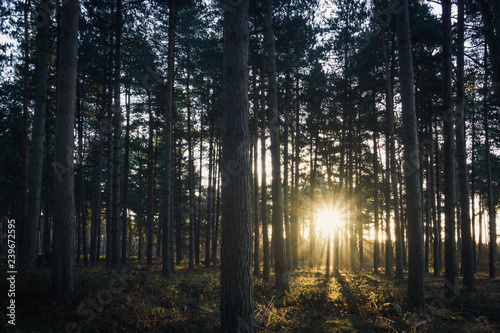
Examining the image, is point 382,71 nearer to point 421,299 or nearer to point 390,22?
point 390,22

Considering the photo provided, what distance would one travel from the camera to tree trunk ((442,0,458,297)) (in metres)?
8.72

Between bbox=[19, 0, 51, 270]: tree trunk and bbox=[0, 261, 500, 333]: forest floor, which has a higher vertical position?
bbox=[19, 0, 51, 270]: tree trunk

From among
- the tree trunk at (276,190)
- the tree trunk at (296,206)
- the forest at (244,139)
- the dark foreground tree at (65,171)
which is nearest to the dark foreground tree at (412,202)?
the forest at (244,139)

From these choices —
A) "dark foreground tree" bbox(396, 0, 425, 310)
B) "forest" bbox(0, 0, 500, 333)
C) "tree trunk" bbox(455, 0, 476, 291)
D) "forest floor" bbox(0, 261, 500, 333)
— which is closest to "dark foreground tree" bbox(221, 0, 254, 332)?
"forest" bbox(0, 0, 500, 333)

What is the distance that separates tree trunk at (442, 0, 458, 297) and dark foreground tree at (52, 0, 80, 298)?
34.3 feet

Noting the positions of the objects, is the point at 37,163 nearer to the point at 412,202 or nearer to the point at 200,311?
the point at 200,311

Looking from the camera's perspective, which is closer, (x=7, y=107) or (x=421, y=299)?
(x=421, y=299)

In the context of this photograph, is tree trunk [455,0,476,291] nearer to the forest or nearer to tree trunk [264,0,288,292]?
the forest

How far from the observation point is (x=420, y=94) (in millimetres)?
15320

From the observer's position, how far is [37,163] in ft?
28.7

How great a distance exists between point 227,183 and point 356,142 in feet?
64.1

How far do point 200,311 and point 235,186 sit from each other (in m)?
3.70

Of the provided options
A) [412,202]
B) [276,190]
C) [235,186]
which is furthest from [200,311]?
[412,202]

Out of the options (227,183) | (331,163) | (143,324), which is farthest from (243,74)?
(331,163)
